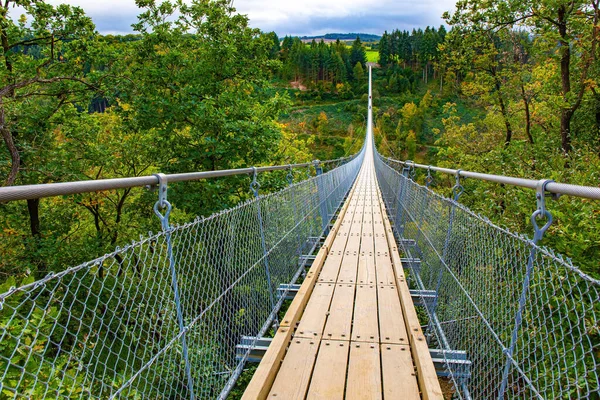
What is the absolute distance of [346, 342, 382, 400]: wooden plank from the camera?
183cm

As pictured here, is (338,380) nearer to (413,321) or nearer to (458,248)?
(413,321)

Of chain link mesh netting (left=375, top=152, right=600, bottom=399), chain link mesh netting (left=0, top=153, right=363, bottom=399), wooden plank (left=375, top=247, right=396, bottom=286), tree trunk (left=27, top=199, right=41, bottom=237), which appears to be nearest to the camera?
chain link mesh netting (left=375, top=152, right=600, bottom=399)

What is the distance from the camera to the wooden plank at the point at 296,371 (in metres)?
1.85

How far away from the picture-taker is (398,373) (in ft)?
6.51

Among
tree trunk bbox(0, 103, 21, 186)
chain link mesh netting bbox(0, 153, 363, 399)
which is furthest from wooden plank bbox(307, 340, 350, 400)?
tree trunk bbox(0, 103, 21, 186)

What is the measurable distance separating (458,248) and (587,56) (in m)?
9.22

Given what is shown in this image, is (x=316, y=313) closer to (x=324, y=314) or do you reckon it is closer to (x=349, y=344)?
(x=324, y=314)

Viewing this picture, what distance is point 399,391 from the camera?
6.07ft

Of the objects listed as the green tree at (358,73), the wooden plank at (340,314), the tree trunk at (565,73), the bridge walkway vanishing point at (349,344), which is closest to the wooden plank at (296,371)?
the bridge walkway vanishing point at (349,344)

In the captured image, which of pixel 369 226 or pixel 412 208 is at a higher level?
pixel 412 208

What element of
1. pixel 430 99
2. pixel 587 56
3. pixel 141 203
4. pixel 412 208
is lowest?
pixel 141 203

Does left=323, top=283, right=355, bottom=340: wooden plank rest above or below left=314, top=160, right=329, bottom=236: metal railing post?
below

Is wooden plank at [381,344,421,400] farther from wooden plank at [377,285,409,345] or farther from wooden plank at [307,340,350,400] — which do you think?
wooden plank at [307,340,350,400]

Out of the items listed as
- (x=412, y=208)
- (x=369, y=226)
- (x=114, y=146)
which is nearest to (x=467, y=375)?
(x=412, y=208)
